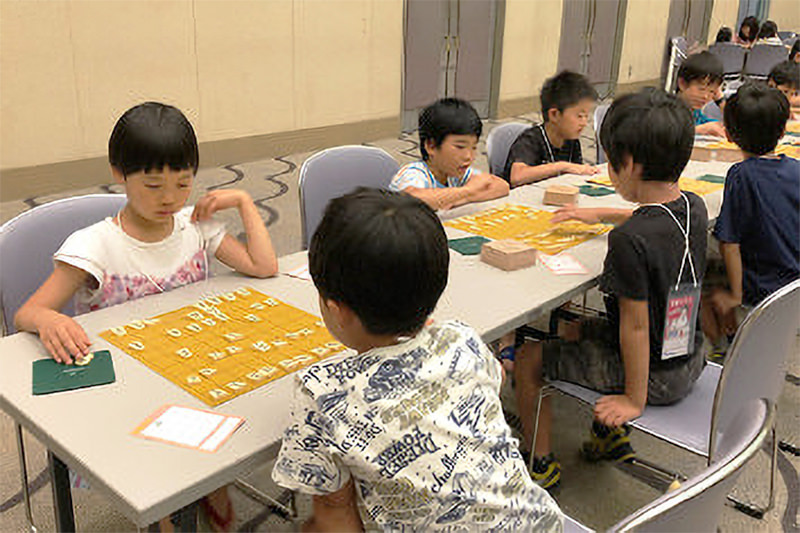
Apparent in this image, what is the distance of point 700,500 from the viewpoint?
34.8 inches

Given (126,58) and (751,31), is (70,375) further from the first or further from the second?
(751,31)

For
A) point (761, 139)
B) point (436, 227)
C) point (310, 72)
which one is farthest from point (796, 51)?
point (436, 227)

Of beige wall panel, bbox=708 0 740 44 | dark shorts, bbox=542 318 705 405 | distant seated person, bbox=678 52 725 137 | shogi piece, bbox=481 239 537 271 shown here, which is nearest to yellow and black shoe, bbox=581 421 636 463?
dark shorts, bbox=542 318 705 405

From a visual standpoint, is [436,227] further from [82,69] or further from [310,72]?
[310,72]

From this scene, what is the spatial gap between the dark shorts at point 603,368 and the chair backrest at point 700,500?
856 millimetres

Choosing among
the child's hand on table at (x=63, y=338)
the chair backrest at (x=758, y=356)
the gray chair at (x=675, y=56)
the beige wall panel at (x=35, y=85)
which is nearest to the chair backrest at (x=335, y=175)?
the child's hand on table at (x=63, y=338)

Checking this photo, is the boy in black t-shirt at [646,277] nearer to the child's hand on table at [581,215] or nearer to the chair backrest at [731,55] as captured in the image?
the child's hand on table at [581,215]

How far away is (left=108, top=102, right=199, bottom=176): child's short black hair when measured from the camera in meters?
1.66

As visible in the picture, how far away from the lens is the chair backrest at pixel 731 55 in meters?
8.46

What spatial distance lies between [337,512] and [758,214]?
1.92 m

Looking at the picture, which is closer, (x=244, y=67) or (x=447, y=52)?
(x=244, y=67)

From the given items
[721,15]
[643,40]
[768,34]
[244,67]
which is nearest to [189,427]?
[244,67]

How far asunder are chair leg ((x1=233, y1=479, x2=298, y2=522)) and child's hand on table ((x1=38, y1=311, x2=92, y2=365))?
0.77m

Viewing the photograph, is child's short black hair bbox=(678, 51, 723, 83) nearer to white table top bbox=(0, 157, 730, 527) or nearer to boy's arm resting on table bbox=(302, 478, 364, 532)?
white table top bbox=(0, 157, 730, 527)
